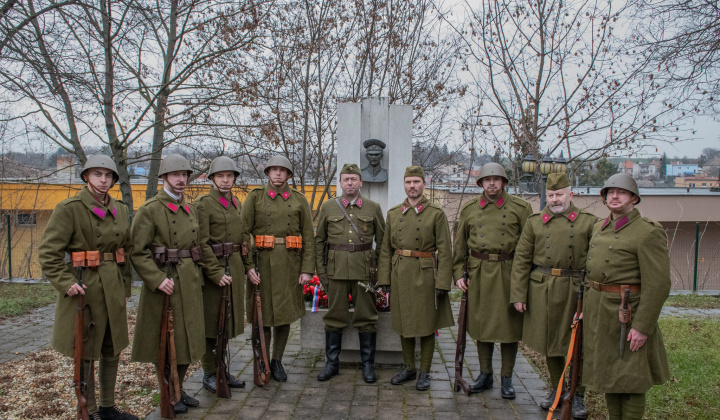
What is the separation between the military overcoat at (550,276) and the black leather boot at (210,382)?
2706mm

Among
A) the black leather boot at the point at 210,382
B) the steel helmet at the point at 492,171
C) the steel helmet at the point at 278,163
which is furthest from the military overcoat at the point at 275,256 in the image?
the steel helmet at the point at 492,171

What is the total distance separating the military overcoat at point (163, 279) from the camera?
4.00 meters

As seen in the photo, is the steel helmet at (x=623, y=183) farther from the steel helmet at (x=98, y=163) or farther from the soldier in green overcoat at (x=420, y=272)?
the steel helmet at (x=98, y=163)

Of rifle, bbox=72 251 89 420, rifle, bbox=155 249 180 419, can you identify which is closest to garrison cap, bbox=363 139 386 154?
rifle, bbox=155 249 180 419

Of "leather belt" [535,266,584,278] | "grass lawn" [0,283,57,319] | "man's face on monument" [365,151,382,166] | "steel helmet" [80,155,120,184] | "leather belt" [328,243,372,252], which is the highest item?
"man's face on monument" [365,151,382,166]

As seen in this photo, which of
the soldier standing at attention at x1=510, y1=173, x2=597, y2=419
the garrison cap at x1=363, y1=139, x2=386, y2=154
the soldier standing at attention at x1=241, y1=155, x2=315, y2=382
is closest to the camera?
the soldier standing at attention at x1=510, y1=173, x2=597, y2=419

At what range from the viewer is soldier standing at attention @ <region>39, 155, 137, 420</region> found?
3672 millimetres

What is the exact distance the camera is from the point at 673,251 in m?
16.2

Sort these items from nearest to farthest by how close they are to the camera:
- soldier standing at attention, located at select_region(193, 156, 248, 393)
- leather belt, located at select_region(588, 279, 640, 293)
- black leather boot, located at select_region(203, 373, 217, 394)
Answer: leather belt, located at select_region(588, 279, 640, 293) → soldier standing at attention, located at select_region(193, 156, 248, 393) → black leather boot, located at select_region(203, 373, 217, 394)

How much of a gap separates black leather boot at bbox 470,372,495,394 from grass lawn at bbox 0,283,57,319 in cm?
682

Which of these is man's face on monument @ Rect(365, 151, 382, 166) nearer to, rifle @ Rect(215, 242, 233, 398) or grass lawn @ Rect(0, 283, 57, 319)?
rifle @ Rect(215, 242, 233, 398)

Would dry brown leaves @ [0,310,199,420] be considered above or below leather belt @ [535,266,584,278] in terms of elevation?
below

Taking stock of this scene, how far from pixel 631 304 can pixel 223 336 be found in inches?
126

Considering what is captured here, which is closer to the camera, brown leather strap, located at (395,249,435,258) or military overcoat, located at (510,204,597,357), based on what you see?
military overcoat, located at (510,204,597,357)
